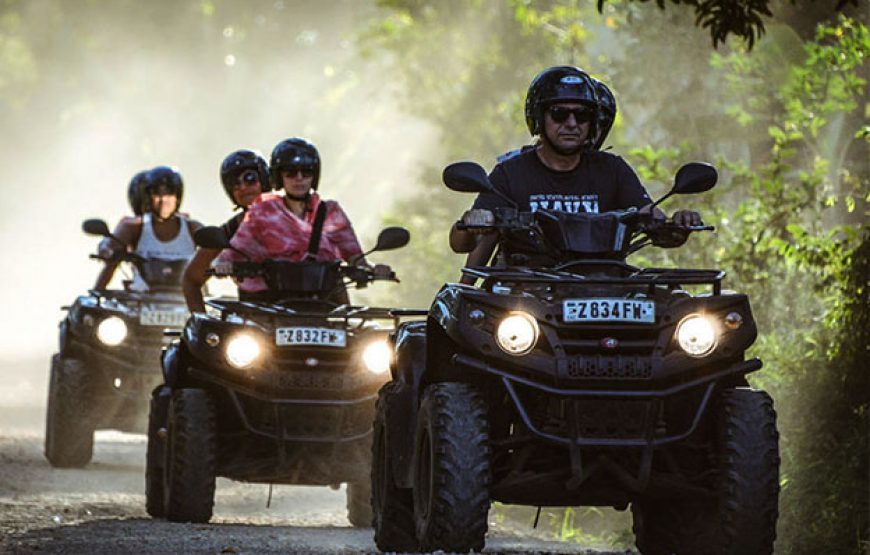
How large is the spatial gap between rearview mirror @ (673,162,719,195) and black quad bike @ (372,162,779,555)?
16.9 inches

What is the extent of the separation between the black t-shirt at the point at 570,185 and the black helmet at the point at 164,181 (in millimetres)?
8630

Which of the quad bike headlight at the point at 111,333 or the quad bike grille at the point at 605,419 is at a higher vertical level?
the quad bike headlight at the point at 111,333

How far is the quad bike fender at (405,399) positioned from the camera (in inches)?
356

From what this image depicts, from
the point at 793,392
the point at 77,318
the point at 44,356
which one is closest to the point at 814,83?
the point at 793,392

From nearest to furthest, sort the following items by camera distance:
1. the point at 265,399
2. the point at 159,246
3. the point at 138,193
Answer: the point at 265,399 < the point at 159,246 < the point at 138,193

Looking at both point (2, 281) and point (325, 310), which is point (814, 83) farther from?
point (2, 281)

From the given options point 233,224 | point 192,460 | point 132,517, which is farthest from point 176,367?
point 233,224

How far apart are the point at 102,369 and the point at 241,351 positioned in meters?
4.82

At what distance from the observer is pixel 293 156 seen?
43.4ft

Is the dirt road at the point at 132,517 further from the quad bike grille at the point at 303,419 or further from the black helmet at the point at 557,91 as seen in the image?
the black helmet at the point at 557,91

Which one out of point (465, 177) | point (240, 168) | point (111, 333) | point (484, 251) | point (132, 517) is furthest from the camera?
point (111, 333)

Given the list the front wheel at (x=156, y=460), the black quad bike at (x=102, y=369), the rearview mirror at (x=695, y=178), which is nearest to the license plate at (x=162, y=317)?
the black quad bike at (x=102, y=369)

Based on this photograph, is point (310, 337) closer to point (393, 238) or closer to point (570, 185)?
point (393, 238)

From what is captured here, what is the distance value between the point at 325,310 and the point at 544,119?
127 inches
